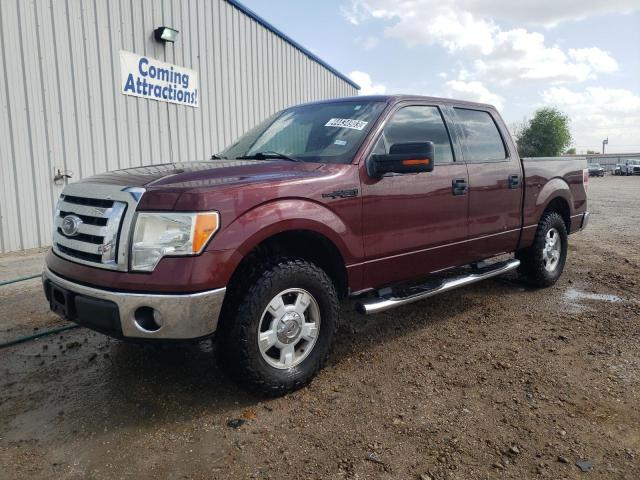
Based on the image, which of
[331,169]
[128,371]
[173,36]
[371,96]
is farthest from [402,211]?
[173,36]

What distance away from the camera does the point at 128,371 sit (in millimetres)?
3318

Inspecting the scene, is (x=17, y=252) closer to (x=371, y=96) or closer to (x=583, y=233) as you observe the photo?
(x=371, y=96)

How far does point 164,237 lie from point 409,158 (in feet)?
5.15

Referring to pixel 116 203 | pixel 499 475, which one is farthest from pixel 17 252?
pixel 499 475

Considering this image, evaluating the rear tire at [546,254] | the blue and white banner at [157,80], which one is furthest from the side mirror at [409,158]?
the blue and white banner at [157,80]

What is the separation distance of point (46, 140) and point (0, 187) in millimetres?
937

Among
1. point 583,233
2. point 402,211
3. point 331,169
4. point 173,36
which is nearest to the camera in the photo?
point 331,169

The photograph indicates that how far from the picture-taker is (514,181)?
4.68 meters

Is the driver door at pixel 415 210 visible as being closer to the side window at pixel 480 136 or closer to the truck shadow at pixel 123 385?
the side window at pixel 480 136

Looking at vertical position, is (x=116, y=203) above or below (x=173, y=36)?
below

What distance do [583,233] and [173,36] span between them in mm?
8438

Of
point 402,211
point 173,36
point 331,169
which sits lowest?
point 402,211

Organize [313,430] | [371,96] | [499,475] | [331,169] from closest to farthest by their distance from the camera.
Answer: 1. [499,475]
2. [313,430]
3. [331,169]
4. [371,96]

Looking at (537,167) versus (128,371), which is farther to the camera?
(537,167)
